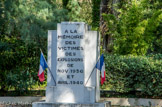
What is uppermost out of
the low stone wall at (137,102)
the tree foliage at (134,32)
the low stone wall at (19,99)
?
the tree foliage at (134,32)

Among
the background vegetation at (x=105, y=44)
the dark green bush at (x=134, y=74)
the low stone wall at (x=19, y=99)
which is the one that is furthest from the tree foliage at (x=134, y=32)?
the low stone wall at (x=19, y=99)

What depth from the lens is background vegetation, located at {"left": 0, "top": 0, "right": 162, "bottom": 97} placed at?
593 inches

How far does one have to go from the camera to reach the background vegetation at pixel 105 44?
15.1 meters

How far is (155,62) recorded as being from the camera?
14789mm

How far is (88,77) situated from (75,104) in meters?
1.07

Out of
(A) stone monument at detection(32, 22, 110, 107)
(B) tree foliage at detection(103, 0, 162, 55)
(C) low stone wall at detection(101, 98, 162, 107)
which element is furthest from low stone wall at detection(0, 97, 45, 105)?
(B) tree foliage at detection(103, 0, 162, 55)

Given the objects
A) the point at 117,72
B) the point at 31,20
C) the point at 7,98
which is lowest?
the point at 7,98

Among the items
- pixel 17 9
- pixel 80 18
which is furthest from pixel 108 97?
pixel 80 18

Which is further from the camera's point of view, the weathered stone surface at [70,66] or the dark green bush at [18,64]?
the dark green bush at [18,64]

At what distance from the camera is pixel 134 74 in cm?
1506

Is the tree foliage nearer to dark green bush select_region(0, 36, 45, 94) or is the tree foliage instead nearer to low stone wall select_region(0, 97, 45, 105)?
dark green bush select_region(0, 36, 45, 94)

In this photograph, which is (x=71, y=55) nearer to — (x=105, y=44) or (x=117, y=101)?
(x=117, y=101)

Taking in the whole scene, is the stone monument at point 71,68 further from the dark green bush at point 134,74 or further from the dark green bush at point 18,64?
the dark green bush at point 18,64

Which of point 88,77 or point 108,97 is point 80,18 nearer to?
point 108,97
